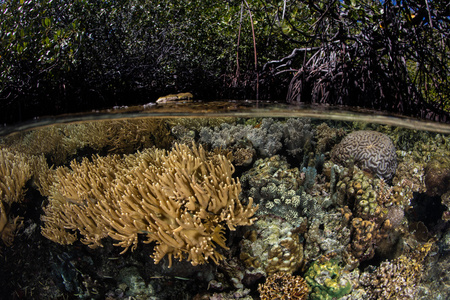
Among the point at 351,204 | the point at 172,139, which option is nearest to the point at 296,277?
the point at 351,204

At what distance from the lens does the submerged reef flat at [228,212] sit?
3.57 metres

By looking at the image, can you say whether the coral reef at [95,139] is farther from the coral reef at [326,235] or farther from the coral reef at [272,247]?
the coral reef at [326,235]

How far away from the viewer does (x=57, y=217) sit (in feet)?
14.9

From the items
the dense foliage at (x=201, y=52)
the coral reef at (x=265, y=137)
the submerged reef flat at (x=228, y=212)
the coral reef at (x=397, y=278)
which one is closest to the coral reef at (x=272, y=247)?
the submerged reef flat at (x=228, y=212)

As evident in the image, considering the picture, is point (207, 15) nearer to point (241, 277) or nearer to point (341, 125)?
point (341, 125)

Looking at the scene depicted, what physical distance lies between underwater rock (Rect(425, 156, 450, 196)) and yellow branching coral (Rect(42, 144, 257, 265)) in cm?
351

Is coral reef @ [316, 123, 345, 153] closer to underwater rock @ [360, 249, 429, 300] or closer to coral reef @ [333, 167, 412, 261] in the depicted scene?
coral reef @ [333, 167, 412, 261]

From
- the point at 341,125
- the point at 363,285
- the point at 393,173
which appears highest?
the point at 341,125

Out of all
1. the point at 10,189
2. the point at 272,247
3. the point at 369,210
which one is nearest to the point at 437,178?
the point at 369,210

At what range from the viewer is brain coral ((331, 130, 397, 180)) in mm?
4707

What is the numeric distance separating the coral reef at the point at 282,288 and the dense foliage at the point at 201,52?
14.6ft

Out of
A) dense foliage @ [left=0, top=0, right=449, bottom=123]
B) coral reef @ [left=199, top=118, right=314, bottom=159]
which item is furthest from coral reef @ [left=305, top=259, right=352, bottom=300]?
dense foliage @ [left=0, top=0, right=449, bottom=123]

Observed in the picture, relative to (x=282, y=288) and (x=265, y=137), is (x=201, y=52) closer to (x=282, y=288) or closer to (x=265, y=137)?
(x=265, y=137)

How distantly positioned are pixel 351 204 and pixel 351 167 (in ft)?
2.32
